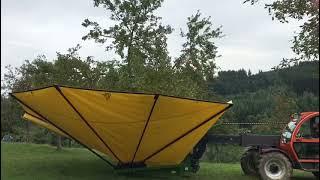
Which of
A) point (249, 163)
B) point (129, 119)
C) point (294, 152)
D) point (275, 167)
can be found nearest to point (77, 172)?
Result: point (129, 119)

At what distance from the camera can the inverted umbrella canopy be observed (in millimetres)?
11656

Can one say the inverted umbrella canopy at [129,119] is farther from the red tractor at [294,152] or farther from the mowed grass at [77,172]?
the red tractor at [294,152]

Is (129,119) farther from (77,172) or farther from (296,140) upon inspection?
(296,140)

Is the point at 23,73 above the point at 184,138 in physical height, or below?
above

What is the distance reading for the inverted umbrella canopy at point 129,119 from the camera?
1166cm

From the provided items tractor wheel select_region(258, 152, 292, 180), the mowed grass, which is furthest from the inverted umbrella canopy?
tractor wheel select_region(258, 152, 292, 180)

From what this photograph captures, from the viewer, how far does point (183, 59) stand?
24641 mm

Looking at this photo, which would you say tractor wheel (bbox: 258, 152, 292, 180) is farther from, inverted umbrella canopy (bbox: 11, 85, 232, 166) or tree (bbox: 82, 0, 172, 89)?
tree (bbox: 82, 0, 172, 89)

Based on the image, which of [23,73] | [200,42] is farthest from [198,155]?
[23,73]

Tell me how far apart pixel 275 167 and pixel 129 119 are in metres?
3.72

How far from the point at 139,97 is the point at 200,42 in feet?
50.8

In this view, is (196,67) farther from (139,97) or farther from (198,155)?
(139,97)

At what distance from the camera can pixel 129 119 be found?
12.3 m

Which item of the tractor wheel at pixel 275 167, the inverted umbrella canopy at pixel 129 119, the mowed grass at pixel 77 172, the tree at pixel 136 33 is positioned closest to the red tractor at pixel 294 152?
the tractor wheel at pixel 275 167
